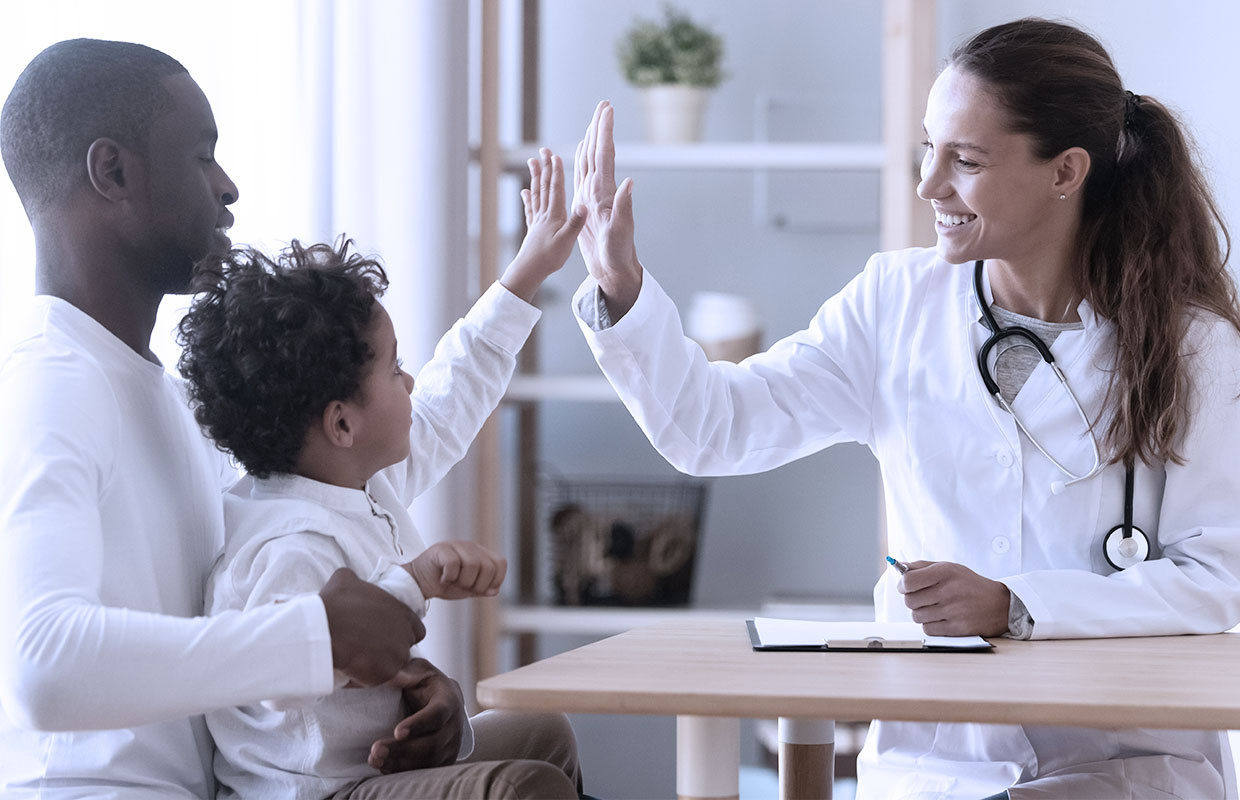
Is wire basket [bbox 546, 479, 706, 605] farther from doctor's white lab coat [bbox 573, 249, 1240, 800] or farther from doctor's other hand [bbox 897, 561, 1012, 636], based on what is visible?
doctor's other hand [bbox 897, 561, 1012, 636]

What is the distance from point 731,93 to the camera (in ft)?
9.51

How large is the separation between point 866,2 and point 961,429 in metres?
1.72

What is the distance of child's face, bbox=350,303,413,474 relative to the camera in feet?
3.73

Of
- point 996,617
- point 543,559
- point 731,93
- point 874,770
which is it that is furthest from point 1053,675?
point 731,93

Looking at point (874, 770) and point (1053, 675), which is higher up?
point (1053, 675)

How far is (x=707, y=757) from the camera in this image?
1.04 m

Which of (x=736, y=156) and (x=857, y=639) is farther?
(x=736, y=156)

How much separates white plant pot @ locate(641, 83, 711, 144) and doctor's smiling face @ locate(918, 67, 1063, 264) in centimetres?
112

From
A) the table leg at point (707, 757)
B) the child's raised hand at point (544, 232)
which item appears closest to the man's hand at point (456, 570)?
the table leg at point (707, 757)

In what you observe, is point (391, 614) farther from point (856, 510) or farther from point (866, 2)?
point (866, 2)

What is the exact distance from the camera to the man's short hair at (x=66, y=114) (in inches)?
41.9

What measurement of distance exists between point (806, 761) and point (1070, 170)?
2.54 ft

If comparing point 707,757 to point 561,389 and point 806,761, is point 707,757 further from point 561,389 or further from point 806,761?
point 561,389

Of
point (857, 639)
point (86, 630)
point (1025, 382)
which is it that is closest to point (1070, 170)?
point (1025, 382)
